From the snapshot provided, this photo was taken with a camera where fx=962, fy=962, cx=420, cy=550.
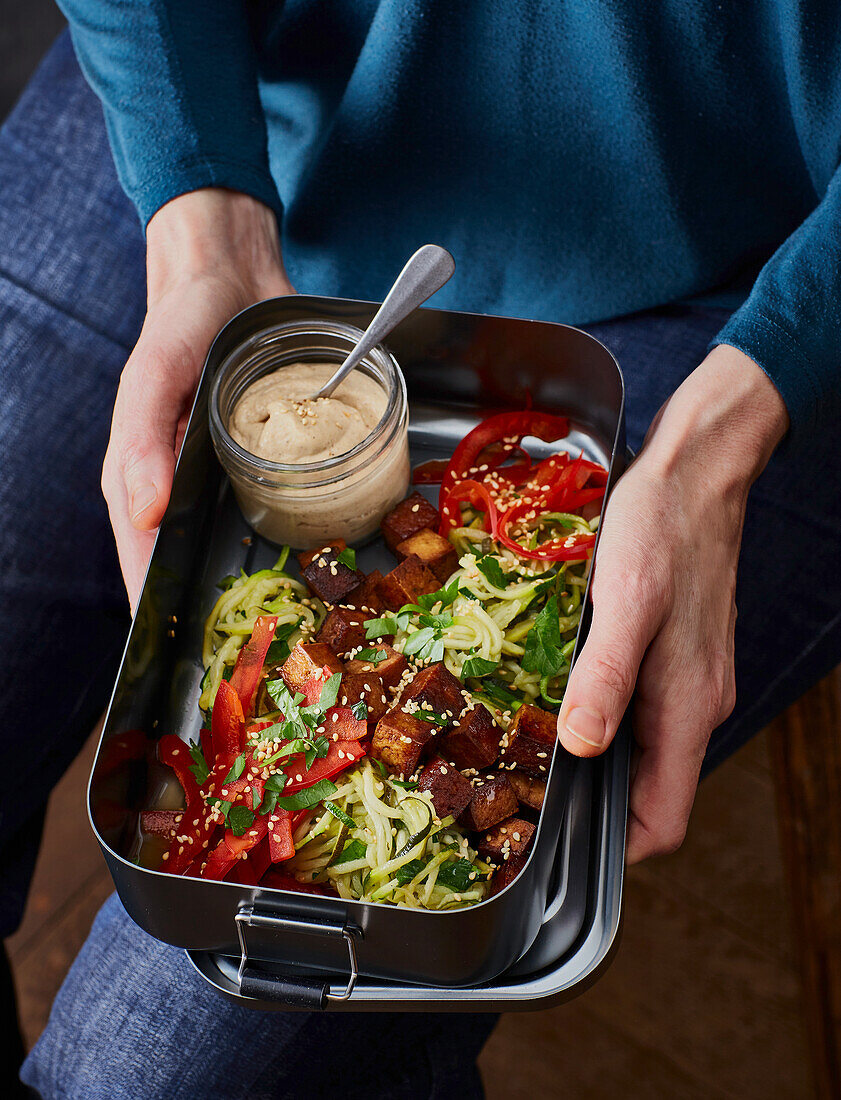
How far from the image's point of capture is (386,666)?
1160mm

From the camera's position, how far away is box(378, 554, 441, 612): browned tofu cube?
4.03 ft

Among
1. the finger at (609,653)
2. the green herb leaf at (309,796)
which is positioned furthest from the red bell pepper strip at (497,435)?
the green herb leaf at (309,796)

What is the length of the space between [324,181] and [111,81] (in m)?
0.36

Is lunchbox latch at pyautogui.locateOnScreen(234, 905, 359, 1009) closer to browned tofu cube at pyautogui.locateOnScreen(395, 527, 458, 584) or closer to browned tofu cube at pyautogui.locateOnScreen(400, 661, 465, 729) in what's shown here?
browned tofu cube at pyautogui.locateOnScreen(400, 661, 465, 729)

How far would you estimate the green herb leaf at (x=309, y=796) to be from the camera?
41.6 inches

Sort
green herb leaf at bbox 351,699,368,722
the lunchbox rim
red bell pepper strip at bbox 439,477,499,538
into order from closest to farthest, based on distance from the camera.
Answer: the lunchbox rim → green herb leaf at bbox 351,699,368,722 → red bell pepper strip at bbox 439,477,499,538

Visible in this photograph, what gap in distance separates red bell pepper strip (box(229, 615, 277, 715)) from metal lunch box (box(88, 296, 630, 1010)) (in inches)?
4.3

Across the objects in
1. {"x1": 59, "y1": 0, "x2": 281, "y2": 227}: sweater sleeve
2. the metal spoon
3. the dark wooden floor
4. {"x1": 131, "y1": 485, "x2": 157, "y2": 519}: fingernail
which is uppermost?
{"x1": 59, "y1": 0, "x2": 281, "y2": 227}: sweater sleeve

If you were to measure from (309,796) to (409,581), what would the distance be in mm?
305

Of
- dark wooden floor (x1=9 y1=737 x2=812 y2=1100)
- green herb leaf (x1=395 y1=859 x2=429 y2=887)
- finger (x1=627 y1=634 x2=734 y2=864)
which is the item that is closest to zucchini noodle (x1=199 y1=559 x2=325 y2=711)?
green herb leaf (x1=395 y1=859 x2=429 y2=887)

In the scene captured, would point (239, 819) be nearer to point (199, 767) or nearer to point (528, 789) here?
point (199, 767)

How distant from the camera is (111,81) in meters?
1.45

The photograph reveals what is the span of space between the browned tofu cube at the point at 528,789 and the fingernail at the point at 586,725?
0.51 feet

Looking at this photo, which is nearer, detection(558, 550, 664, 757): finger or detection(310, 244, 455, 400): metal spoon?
detection(558, 550, 664, 757): finger
